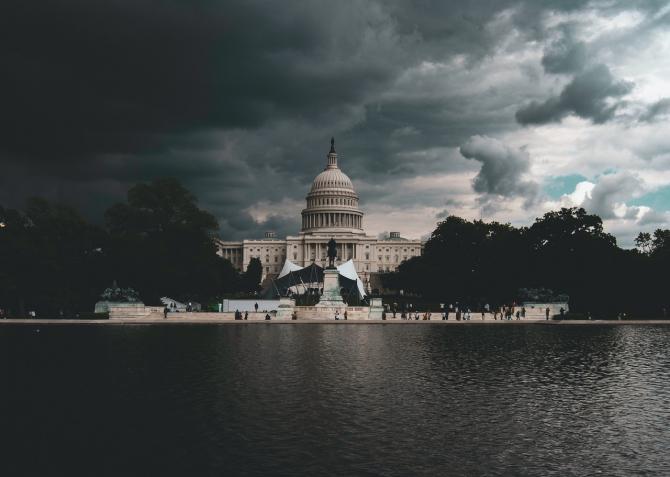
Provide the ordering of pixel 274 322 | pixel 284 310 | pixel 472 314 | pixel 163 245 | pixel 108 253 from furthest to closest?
1. pixel 163 245
2. pixel 108 253
3. pixel 472 314
4. pixel 284 310
5. pixel 274 322

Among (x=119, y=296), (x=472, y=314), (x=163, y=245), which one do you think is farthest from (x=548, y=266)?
(x=119, y=296)

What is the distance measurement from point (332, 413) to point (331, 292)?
5492 cm

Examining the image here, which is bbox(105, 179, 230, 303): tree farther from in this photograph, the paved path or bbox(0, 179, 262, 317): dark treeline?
the paved path

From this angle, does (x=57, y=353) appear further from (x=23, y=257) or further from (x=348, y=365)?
(x=23, y=257)

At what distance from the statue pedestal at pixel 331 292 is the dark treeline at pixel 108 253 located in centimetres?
1877

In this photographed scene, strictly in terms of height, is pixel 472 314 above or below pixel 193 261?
below

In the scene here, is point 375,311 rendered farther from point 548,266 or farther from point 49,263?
point 49,263

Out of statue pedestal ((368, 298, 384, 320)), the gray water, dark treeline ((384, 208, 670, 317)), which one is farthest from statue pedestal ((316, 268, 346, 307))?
the gray water

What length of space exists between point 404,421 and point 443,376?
26.2ft

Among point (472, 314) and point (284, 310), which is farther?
point (472, 314)

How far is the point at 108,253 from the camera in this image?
77.1 metres

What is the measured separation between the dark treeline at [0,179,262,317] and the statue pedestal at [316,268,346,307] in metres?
18.8

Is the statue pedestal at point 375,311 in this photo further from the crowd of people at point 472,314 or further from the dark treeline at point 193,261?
the dark treeline at point 193,261

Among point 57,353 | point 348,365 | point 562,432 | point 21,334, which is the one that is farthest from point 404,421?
point 21,334
